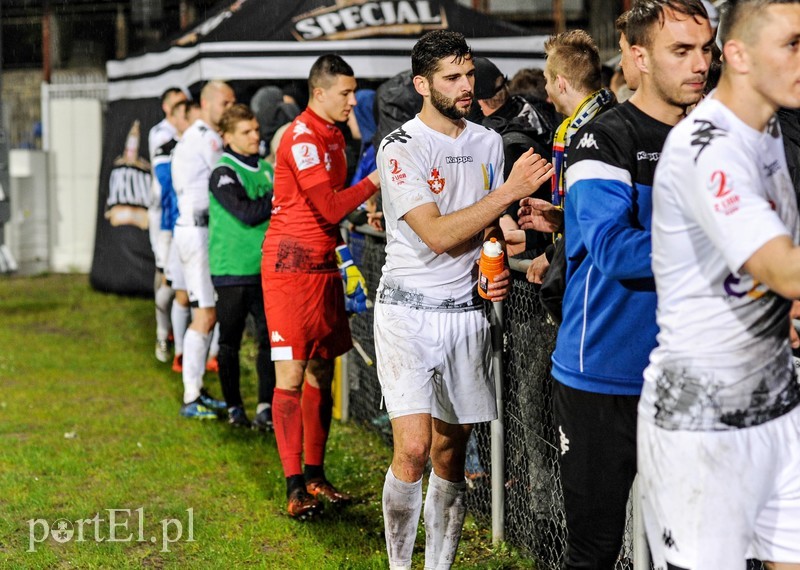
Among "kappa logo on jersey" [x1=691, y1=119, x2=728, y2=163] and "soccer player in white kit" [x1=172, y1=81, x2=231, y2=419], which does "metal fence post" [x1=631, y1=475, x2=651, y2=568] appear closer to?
"kappa logo on jersey" [x1=691, y1=119, x2=728, y2=163]

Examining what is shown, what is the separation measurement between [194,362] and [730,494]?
19.6 ft

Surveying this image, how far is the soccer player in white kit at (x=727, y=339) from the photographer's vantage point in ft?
8.29

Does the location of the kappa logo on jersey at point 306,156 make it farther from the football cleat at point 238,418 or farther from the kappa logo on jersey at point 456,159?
the football cleat at point 238,418

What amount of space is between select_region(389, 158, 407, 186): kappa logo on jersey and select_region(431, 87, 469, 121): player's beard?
0.30 meters

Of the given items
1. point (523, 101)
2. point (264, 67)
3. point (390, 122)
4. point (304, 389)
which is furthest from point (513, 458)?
point (264, 67)

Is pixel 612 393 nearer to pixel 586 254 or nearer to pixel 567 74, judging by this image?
pixel 586 254

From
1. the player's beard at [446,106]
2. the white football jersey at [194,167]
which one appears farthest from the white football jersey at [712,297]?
the white football jersey at [194,167]

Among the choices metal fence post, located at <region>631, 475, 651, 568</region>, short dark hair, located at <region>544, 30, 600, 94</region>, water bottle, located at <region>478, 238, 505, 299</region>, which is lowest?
metal fence post, located at <region>631, 475, 651, 568</region>

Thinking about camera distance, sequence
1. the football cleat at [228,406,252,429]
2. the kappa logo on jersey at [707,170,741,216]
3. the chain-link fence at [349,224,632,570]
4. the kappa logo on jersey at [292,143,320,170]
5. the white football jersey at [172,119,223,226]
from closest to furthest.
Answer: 1. the kappa logo on jersey at [707,170,741,216]
2. the chain-link fence at [349,224,632,570]
3. the kappa logo on jersey at [292,143,320,170]
4. the football cleat at [228,406,252,429]
5. the white football jersey at [172,119,223,226]

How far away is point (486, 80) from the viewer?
5719 millimetres

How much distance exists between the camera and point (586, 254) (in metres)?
3.38

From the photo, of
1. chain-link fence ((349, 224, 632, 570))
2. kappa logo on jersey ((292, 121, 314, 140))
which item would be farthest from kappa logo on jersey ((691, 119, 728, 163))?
kappa logo on jersey ((292, 121, 314, 140))

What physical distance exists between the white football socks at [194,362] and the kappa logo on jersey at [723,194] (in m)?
6.11

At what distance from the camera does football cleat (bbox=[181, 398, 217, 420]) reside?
8086 mm
